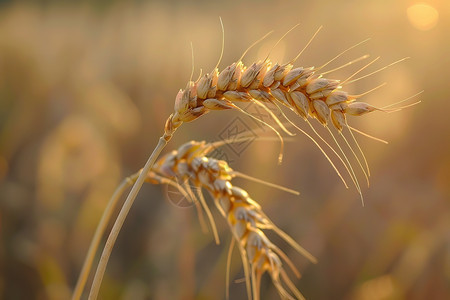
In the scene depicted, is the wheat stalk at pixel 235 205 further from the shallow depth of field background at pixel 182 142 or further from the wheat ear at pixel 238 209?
the shallow depth of field background at pixel 182 142

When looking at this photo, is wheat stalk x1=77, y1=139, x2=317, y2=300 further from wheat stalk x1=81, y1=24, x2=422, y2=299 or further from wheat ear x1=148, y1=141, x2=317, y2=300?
wheat stalk x1=81, y1=24, x2=422, y2=299

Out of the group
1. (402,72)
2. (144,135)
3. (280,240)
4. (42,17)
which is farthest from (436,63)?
(42,17)

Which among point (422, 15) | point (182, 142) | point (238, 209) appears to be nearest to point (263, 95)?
point (238, 209)

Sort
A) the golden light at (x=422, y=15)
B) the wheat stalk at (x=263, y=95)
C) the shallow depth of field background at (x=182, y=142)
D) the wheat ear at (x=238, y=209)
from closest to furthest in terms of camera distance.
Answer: the wheat stalk at (x=263, y=95) < the wheat ear at (x=238, y=209) < the shallow depth of field background at (x=182, y=142) < the golden light at (x=422, y=15)

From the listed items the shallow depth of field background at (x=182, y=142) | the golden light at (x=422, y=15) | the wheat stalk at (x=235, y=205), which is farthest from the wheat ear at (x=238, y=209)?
the golden light at (x=422, y=15)

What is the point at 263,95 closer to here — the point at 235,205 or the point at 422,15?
the point at 235,205

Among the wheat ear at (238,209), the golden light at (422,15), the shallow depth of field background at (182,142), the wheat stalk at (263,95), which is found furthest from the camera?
the golden light at (422,15)
